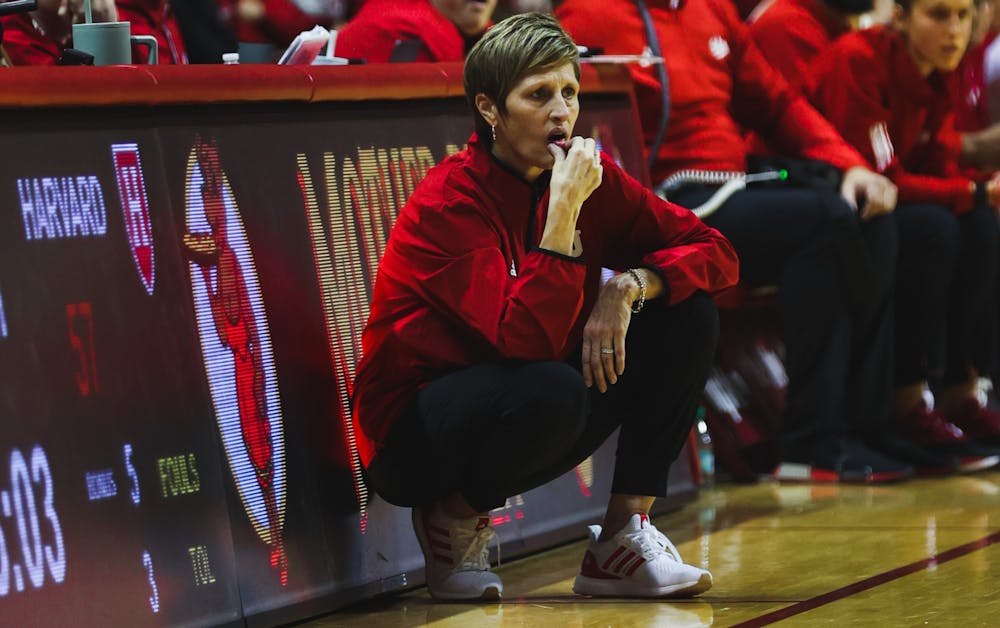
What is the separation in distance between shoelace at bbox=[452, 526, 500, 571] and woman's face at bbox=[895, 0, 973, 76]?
2395 millimetres

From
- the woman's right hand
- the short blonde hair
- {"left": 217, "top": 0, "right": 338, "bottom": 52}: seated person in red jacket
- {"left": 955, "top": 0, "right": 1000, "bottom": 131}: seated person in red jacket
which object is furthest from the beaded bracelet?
{"left": 955, "top": 0, "right": 1000, "bottom": 131}: seated person in red jacket

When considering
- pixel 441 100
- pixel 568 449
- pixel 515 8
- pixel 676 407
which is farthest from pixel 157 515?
pixel 515 8

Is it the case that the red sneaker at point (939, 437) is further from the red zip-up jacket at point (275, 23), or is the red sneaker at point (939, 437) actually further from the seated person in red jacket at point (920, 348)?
the red zip-up jacket at point (275, 23)

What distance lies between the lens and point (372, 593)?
3111 mm

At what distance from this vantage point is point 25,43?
356 cm

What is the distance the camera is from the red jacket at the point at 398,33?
161 inches

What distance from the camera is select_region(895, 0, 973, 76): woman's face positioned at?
15.6ft

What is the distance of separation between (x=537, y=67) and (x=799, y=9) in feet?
8.18

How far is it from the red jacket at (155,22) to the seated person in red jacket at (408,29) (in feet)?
1.36

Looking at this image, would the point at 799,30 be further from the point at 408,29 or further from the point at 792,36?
the point at 408,29

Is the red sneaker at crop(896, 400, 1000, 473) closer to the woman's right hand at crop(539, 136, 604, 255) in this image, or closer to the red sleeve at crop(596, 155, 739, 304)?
the red sleeve at crop(596, 155, 739, 304)

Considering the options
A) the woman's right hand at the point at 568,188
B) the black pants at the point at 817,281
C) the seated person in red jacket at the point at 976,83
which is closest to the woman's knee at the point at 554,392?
the woman's right hand at the point at 568,188

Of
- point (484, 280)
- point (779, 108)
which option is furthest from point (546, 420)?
point (779, 108)

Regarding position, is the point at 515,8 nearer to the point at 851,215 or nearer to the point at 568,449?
the point at 851,215
